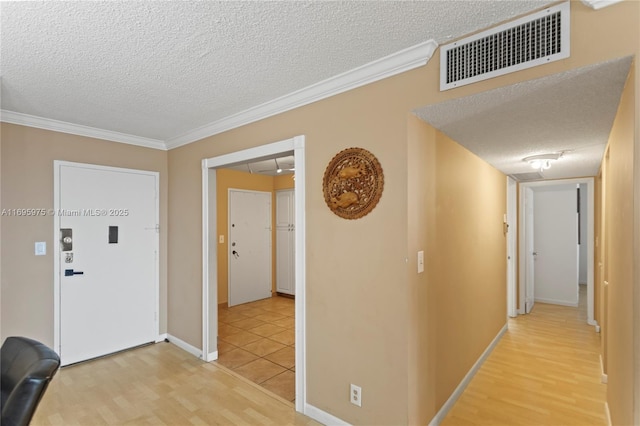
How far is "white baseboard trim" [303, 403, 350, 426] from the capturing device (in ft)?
7.32

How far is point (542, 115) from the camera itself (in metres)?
1.94

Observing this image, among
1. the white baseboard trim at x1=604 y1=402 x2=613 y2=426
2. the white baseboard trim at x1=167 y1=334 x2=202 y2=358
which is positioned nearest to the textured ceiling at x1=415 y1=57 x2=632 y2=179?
the white baseboard trim at x1=604 y1=402 x2=613 y2=426

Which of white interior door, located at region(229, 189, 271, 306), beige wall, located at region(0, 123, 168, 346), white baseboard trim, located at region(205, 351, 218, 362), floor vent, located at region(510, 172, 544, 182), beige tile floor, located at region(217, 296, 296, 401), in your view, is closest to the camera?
beige wall, located at region(0, 123, 168, 346)

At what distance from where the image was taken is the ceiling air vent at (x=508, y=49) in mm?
1447

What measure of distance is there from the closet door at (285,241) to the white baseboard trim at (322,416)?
147 inches

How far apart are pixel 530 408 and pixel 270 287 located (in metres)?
4.63

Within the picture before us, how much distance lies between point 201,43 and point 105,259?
2804 mm

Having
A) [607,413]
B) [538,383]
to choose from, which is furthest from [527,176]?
[607,413]

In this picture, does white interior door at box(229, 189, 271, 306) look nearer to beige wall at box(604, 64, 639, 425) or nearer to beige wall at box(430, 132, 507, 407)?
beige wall at box(430, 132, 507, 407)

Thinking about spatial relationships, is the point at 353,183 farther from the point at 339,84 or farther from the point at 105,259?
the point at 105,259

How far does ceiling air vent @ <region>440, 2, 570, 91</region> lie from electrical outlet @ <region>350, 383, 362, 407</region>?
197 cm

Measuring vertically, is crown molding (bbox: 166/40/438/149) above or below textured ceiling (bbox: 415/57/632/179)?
above

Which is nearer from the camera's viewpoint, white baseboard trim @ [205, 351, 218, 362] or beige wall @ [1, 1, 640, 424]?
beige wall @ [1, 1, 640, 424]

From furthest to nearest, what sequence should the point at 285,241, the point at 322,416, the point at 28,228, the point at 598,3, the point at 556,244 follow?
the point at 285,241, the point at 556,244, the point at 28,228, the point at 322,416, the point at 598,3
